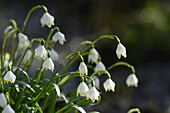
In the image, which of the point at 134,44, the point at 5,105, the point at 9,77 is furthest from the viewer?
the point at 134,44

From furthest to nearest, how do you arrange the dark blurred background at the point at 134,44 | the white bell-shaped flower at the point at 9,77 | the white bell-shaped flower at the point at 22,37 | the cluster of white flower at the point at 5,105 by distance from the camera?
1. the dark blurred background at the point at 134,44
2. the white bell-shaped flower at the point at 22,37
3. the white bell-shaped flower at the point at 9,77
4. the cluster of white flower at the point at 5,105

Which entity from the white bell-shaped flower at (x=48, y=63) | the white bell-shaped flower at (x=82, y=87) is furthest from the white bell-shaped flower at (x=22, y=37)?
the white bell-shaped flower at (x=82, y=87)

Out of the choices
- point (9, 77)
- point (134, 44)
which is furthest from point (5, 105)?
point (134, 44)

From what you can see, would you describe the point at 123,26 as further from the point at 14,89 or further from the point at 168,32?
the point at 14,89

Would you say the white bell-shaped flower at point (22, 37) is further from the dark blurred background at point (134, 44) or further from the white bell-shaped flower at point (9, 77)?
the dark blurred background at point (134, 44)

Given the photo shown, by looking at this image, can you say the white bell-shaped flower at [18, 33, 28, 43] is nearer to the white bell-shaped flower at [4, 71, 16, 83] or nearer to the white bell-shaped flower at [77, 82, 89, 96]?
the white bell-shaped flower at [4, 71, 16, 83]

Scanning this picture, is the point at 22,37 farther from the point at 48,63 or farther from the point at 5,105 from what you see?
the point at 5,105

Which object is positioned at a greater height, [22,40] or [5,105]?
[22,40]

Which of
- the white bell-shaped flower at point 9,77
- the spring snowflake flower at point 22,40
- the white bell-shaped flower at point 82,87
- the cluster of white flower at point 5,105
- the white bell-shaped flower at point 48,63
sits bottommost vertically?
the cluster of white flower at point 5,105

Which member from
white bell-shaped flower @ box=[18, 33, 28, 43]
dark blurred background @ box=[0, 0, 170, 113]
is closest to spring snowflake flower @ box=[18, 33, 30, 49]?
white bell-shaped flower @ box=[18, 33, 28, 43]
